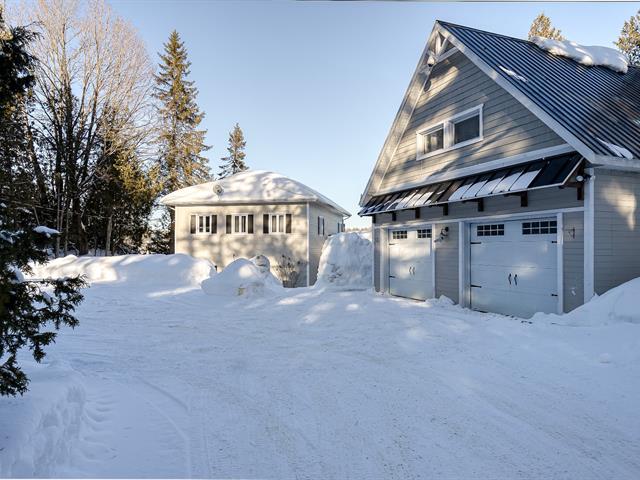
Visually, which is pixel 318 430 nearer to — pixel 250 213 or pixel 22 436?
pixel 22 436

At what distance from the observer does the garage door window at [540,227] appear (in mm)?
7636

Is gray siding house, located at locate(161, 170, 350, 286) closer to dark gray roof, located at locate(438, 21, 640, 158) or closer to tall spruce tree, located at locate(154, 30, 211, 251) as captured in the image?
tall spruce tree, located at locate(154, 30, 211, 251)

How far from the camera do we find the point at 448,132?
10.5 metres

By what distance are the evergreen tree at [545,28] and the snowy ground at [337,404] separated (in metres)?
24.0

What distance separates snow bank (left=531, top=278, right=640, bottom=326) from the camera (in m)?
5.71

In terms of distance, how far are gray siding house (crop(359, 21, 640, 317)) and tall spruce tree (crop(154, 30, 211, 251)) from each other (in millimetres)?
20042

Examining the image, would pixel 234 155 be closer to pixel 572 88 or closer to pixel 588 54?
pixel 588 54

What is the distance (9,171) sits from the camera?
119 inches

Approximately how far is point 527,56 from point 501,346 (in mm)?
8222

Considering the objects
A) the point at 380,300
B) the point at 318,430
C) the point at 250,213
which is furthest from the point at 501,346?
the point at 250,213

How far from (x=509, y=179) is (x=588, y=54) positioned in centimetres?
586

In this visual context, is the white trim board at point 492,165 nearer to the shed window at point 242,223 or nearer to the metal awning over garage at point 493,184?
the metal awning over garage at point 493,184

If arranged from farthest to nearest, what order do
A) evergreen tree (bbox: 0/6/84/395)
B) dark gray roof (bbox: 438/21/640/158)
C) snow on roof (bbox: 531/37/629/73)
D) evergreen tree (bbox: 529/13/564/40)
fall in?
evergreen tree (bbox: 529/13/564/40) → snow on roof (bbox: 531/37/629/73) → dark gray roof (bbox: 438/21/640/158) → evergreen tree (bbox: 0/6/84/395)

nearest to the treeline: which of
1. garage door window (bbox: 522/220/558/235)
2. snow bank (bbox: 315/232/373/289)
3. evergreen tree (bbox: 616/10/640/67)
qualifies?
snow bank (bbox: 315/232/373/289)
